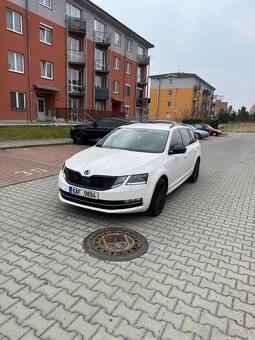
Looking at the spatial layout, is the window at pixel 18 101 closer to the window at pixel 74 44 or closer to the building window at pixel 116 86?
the window at pixel 74 44

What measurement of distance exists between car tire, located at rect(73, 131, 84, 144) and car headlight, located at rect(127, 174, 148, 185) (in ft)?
36.2

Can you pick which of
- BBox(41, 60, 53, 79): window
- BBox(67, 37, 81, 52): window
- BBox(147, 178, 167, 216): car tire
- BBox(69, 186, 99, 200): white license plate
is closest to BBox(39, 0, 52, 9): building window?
BBox(67, 37, 81, 52): window

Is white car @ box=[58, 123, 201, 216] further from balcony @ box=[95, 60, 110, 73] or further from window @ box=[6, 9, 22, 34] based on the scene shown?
balcony @ box=[95, 60, 110, 73]

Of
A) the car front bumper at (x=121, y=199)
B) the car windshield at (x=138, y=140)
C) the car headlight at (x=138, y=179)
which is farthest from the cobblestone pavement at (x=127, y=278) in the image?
the car windshield at (x=138, y=140)

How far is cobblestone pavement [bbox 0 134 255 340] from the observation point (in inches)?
87.2

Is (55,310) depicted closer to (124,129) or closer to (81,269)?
(81,269)

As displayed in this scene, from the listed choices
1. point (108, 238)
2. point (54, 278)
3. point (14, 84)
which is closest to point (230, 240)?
point (108, 238)

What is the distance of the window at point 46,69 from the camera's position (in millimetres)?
23922

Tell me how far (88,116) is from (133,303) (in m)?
25.6

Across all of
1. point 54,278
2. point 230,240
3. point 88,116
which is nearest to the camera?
point 54,278

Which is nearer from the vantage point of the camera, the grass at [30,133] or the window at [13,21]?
the grass at [30,133]

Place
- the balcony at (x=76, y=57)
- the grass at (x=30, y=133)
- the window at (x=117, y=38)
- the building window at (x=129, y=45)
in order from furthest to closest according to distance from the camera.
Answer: the building window at (x=129, y=45)
the window at (x=117, y=38)
the balcony at (x=76, y=57)
the grass at (x=30, y=133)

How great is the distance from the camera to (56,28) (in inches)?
964

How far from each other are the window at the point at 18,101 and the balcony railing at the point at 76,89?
6233mm
